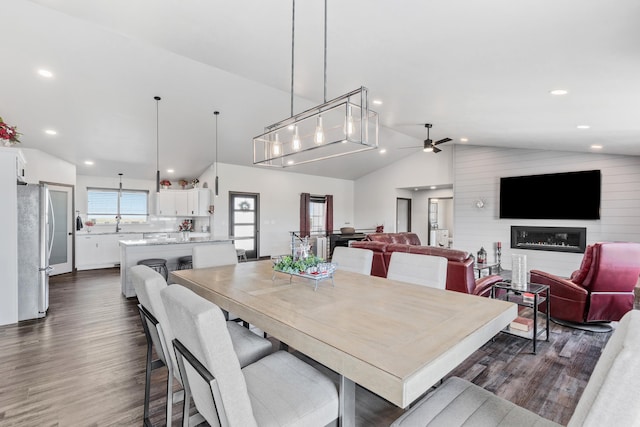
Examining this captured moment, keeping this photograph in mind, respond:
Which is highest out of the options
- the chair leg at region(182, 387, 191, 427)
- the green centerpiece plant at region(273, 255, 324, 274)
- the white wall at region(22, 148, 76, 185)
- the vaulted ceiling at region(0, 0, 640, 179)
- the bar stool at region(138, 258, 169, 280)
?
the vaulted ceiling at region(0, 0, 640, 179)

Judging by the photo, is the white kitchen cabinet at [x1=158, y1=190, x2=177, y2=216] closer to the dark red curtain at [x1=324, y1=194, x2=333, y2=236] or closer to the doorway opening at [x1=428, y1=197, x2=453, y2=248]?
the dark red curtain at [x1=324, y1=194, x2=333, y2=236]

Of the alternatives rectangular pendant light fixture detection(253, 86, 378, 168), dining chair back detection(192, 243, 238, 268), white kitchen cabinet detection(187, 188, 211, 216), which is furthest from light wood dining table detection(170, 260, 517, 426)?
white kitchen cabinet detection(187, 188, 211, 216)

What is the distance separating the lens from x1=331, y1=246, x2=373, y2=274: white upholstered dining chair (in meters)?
2.80

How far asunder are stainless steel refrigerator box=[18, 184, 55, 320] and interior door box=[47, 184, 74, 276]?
293 cm

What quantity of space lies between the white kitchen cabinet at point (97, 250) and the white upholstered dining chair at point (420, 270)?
7488 millimetres

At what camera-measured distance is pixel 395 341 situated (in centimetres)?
121

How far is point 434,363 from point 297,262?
137 centimetres

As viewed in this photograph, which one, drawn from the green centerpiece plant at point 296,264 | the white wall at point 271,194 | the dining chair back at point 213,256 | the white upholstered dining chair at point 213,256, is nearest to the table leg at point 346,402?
the green centerpiece plant at point 296,264

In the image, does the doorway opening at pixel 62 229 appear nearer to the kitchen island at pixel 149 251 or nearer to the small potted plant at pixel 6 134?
the kitchen island at pixel 149 251

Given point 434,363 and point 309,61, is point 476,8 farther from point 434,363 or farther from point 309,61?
point 434,363

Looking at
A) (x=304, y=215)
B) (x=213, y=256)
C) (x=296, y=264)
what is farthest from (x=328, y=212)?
(x=296, y=264)

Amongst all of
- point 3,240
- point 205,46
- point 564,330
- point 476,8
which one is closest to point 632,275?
point 564,330

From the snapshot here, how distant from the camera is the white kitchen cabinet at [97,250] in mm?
7141

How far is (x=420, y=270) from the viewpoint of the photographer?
2377 mm
